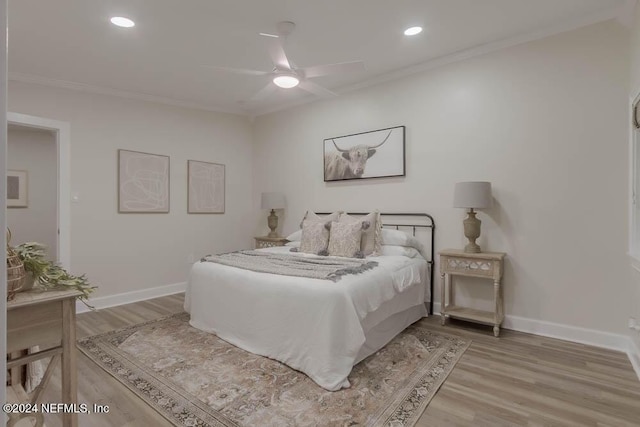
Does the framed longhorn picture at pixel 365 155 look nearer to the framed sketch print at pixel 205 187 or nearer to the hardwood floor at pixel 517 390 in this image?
the framed sketch print at pixel 205 187

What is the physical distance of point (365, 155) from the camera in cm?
424

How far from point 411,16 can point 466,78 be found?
3.58 ft

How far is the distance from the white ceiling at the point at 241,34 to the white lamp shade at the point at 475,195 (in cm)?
142

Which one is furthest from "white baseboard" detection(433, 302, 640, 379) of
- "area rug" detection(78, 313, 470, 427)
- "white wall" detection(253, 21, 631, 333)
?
"area rug" detection(78, 313, 470, 427)

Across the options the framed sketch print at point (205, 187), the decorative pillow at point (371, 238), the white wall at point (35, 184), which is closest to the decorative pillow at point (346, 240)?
the decorative pillow at point (371, 238)

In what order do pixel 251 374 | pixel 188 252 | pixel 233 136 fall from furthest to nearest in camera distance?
pixel 233 136, pixel 188 252, pixel 251 374

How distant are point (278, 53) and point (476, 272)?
8.58 feet

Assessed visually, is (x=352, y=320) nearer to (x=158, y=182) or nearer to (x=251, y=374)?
(x=251, y=374)

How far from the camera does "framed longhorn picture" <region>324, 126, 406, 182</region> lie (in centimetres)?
399

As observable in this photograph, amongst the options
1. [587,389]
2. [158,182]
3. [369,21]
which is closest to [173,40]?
[369,21]

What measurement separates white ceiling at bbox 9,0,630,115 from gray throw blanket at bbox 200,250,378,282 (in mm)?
2116

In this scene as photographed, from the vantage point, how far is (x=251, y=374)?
2371 mm

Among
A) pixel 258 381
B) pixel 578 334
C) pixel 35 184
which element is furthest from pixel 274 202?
pixel 35 184

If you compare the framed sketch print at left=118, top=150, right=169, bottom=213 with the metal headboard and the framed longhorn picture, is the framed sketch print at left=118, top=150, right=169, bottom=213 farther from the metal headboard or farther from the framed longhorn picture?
the metal headboard
